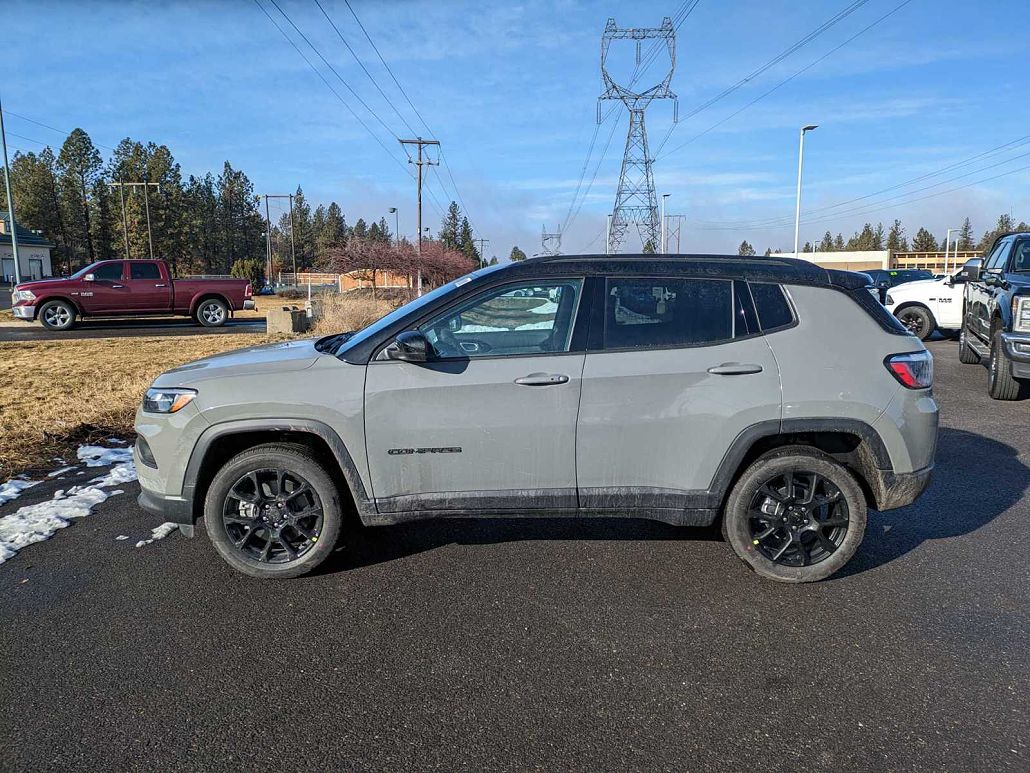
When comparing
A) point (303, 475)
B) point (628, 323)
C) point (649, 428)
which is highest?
point (628, 323)

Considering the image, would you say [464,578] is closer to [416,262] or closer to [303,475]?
[303,475]

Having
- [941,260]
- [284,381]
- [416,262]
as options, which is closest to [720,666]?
[284,381]

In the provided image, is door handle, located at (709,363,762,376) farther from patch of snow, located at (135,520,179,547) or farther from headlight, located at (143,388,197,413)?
patch of snow, located at (135,520,179,547)

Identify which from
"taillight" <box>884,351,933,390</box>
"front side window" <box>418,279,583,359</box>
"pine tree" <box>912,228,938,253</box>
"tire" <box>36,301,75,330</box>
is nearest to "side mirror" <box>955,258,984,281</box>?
"taillight" <box>884,351,933,390</box>

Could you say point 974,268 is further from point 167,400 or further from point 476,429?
point 167,400

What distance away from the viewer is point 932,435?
3973mm

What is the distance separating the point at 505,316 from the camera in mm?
4258

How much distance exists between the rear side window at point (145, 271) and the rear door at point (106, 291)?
11.4 inches

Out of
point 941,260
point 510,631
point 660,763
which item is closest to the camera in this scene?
point 660,763

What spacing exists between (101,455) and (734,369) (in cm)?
591

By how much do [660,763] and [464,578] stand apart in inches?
69.5

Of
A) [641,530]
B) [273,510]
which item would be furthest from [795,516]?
[273,510]

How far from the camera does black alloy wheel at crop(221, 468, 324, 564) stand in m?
4.01

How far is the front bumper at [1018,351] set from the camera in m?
8.41
